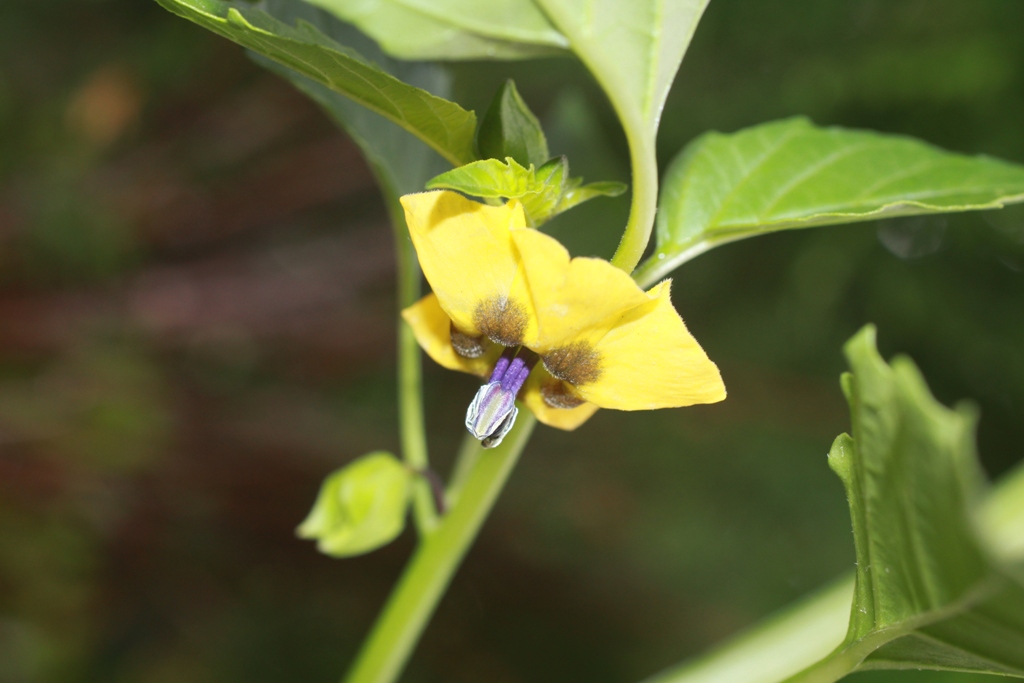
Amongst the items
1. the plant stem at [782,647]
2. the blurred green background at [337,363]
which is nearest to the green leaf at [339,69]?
the plant stem at [782,647]

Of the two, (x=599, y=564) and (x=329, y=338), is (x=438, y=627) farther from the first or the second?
(x=329, y=338)

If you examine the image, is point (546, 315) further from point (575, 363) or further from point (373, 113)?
point (373, 113)

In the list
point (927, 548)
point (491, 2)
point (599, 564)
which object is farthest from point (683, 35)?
point (599, 564)

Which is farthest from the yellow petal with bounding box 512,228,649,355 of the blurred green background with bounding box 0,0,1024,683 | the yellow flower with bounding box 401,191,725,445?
the blurred green background with bounding box 0,0,1024,683

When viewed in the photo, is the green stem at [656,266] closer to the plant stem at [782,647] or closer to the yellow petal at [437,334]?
the yellow petal at [437,334]

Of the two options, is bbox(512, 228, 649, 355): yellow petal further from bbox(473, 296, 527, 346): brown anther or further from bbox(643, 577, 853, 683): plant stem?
bbox(643, 577, 853, 683): plant stem

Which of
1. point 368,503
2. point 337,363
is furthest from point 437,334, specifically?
point 337,363
